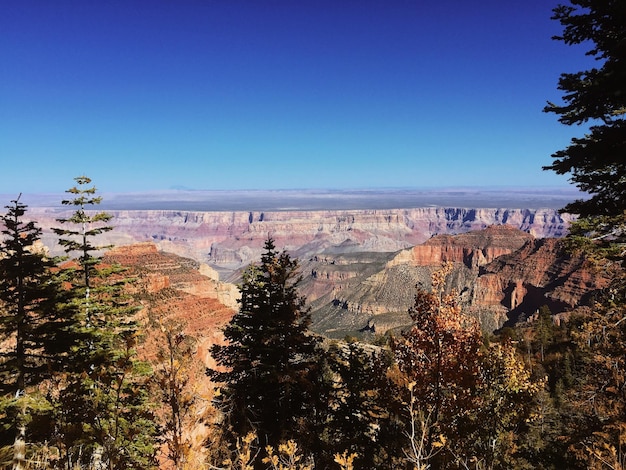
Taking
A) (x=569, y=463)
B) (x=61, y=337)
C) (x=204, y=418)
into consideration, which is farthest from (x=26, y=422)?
(x=569, y=463)

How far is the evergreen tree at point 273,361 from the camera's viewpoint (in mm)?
15828

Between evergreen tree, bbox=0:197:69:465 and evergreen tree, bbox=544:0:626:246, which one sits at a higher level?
evergreen tree, bbox=544:0:626:246

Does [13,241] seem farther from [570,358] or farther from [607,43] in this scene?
[570,358]

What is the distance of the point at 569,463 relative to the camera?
1989 centimetres

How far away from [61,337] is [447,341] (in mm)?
14257

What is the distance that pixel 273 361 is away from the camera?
55.7ft

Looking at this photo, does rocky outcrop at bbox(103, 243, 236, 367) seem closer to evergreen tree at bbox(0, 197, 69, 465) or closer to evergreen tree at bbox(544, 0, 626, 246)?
evergreen tree at bbox(0, 197, 69, 465)

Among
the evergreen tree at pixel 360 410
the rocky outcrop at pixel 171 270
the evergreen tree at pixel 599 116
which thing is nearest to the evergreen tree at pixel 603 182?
the evergreen tree at pixel 599 116

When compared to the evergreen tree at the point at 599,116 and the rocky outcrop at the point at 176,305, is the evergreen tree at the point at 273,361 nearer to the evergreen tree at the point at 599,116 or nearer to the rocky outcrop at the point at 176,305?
the evergreen tree at the point at 599,116

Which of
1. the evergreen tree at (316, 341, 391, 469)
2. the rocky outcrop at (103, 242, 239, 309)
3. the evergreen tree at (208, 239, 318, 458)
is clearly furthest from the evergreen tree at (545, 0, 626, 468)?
the rocky outcrop at (103, 242, 239, 309)

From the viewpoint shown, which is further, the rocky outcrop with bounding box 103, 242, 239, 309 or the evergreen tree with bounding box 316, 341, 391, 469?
the rocky outcrop with bounding box 103, 242, 239, 309

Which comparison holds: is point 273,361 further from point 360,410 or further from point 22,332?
point 22,332

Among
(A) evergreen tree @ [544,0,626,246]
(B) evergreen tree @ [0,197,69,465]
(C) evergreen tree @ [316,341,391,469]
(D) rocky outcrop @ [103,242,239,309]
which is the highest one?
(A) evergreen tree @ [544,0,626,246]

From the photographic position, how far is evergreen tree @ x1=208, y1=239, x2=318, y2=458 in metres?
15.8
